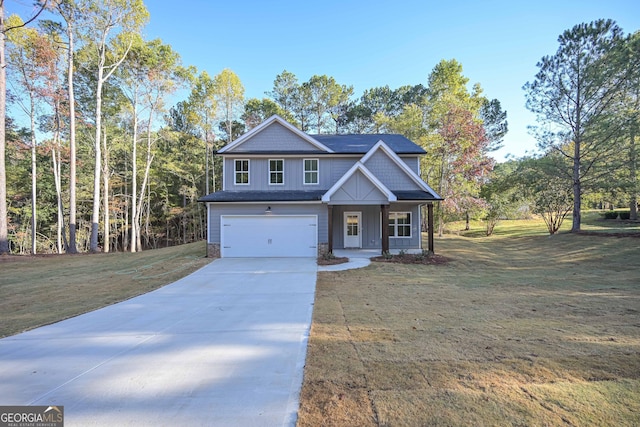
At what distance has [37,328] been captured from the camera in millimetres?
5527

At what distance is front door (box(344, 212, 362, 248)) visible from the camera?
1630 centimetres

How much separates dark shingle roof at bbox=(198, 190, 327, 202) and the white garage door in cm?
88

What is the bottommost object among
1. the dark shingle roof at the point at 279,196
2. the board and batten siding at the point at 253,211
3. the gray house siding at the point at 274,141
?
the board and batten siding at the point at 253,211

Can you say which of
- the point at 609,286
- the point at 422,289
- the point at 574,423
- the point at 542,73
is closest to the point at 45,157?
the point at 422,289

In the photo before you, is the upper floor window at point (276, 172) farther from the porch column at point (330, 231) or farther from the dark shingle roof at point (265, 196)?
the porch column at point (330, 231)

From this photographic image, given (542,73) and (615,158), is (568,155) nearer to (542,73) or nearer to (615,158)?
(615,158)

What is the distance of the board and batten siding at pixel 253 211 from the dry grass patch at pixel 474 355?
653 centimetres

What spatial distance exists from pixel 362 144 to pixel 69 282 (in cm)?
1502

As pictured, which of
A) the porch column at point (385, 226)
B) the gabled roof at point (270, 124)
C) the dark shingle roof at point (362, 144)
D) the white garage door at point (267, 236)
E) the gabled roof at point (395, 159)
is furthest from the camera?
the dark shingle roof at point (362, 144)

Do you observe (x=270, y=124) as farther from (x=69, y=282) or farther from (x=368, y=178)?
(x=69, y=282)

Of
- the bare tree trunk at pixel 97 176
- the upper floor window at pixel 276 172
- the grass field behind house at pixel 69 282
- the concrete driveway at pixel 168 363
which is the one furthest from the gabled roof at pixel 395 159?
the bare tree trunk at pixel 97 176

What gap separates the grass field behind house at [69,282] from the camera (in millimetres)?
6641

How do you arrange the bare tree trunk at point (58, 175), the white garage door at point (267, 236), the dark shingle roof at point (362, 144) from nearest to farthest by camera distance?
the white garage door at point (267, 236) < the dark shingle roof at point (362, 144) < the bare tree trunk at point (58, 175)

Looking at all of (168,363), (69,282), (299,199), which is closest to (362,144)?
(299,199)
